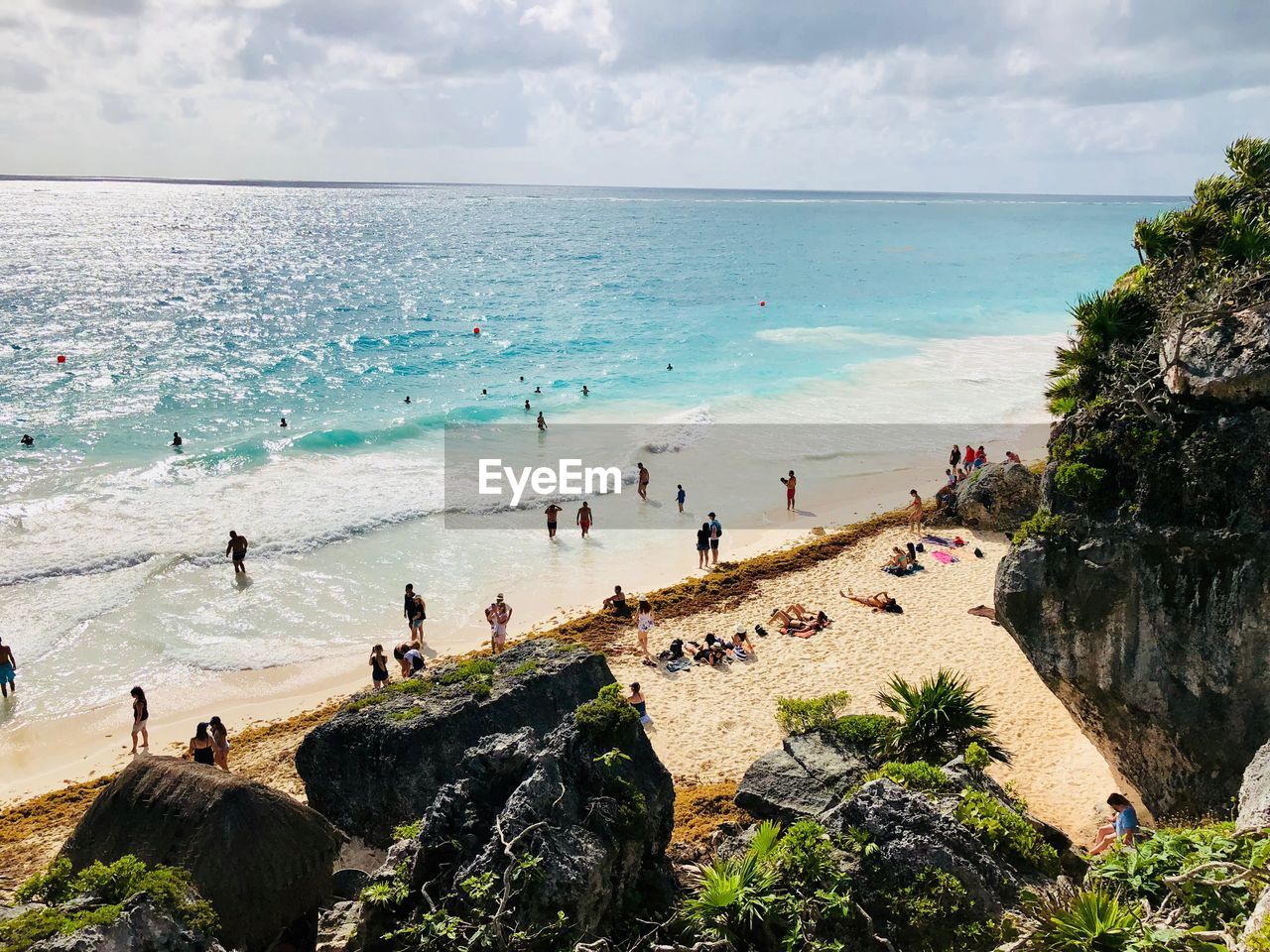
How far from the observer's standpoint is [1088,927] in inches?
277

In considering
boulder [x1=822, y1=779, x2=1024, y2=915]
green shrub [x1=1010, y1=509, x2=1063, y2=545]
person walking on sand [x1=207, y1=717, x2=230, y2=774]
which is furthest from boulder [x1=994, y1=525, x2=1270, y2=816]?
person walking on sand [x1=207, y1=717, x2=230, y2=774]

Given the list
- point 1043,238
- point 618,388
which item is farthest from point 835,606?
point 1043,238

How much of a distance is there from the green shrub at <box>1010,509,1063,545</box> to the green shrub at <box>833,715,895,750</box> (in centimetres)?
326

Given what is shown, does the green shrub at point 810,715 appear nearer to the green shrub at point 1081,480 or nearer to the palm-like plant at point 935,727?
the palm-like plant at point 935,727

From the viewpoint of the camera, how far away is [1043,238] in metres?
158

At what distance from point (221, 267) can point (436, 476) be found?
2901 inches

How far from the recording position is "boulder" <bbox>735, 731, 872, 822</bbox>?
12344 millimetres

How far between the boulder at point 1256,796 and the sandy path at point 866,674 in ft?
11.8

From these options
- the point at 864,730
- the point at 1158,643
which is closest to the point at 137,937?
the point at 864,730

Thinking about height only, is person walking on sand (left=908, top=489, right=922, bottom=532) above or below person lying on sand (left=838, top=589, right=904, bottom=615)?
above

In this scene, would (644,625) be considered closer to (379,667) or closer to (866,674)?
(866,674)

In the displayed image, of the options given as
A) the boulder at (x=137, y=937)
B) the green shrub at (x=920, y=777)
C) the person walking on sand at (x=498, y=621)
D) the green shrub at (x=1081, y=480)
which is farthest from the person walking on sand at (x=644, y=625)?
the boulder at (x=137, y=937)

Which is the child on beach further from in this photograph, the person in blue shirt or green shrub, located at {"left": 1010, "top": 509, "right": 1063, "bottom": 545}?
the person in blue shirt

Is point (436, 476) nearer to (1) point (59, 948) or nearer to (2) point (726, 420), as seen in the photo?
(2) point (726, 420)
